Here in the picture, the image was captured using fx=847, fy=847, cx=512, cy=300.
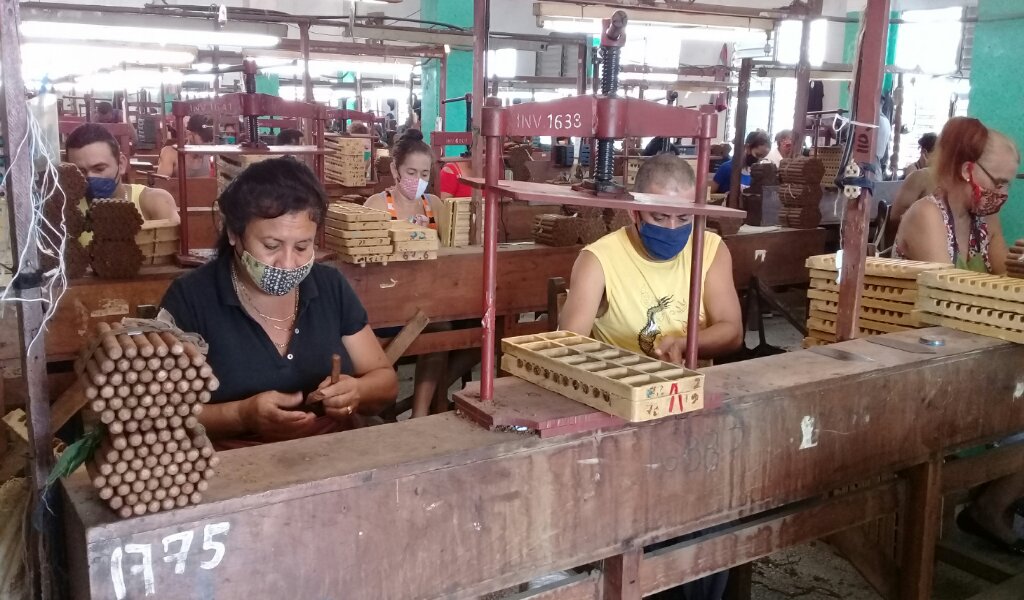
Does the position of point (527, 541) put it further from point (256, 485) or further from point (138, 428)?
point (138, 428)

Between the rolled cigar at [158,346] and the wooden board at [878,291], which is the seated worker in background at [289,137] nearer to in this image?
the wooden board at [878,291]

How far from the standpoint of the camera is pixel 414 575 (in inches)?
71.5

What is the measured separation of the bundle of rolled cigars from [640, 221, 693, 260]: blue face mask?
1714 millimetres

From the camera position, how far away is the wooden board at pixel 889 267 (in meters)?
3.27

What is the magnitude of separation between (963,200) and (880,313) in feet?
2.59

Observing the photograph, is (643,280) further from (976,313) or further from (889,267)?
(976,313)

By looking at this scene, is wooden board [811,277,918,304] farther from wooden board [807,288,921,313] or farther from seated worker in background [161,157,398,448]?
seated worker in background [161,157,398,448]

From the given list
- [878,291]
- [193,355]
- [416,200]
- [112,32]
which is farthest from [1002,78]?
[193,355]

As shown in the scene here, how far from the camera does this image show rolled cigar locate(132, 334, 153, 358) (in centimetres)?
150

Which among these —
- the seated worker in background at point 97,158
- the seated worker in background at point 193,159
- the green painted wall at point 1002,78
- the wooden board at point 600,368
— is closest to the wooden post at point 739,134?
the green painted wall at point 1002,78

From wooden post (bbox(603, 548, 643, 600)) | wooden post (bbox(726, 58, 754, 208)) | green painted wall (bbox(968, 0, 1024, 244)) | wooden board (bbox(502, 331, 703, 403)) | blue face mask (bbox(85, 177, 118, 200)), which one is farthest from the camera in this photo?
wooden post (bbox(726, 58, 754, 208))

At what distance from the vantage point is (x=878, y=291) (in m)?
3.39

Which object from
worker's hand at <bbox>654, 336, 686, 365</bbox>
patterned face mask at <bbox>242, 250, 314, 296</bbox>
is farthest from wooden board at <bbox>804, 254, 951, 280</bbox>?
patterned face mask at <bbox>242, 250, 314, 296</bbox>

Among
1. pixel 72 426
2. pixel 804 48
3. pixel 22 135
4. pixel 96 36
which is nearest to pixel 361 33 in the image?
pixel 96 36
